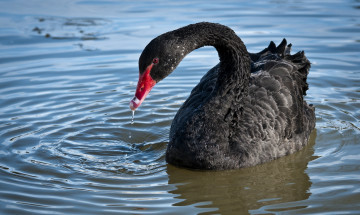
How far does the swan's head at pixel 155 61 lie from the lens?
6352 millimetres

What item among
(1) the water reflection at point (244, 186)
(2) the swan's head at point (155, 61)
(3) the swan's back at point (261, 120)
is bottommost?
(1) the water reflection at point (244, 186)

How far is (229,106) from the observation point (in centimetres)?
741

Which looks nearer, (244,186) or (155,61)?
(155,61)

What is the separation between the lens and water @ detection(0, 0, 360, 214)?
636 centimetres

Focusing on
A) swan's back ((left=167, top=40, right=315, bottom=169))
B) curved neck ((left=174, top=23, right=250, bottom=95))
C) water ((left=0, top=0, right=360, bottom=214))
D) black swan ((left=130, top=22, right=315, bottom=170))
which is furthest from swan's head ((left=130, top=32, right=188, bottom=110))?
water ((left=0, top=0, right=360, bottom=214))

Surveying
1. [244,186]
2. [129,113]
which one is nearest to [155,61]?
[244,186]

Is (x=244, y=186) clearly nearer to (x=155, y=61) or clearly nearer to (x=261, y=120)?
(x=261, y=120)

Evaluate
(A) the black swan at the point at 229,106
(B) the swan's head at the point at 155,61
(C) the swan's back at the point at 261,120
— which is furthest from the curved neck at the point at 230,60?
(B) the swan's head at the point at 155,61

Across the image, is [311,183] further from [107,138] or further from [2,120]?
[2,120]

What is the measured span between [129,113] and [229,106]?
229 cm

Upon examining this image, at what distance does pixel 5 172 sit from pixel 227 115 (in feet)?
9.22

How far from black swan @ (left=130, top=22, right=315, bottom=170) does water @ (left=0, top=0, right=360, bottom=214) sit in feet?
0.71

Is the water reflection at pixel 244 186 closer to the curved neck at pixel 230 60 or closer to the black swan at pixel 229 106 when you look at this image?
the black swan at pixel 229 106

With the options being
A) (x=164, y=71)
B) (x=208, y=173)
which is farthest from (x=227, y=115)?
(x=164, y=71)
